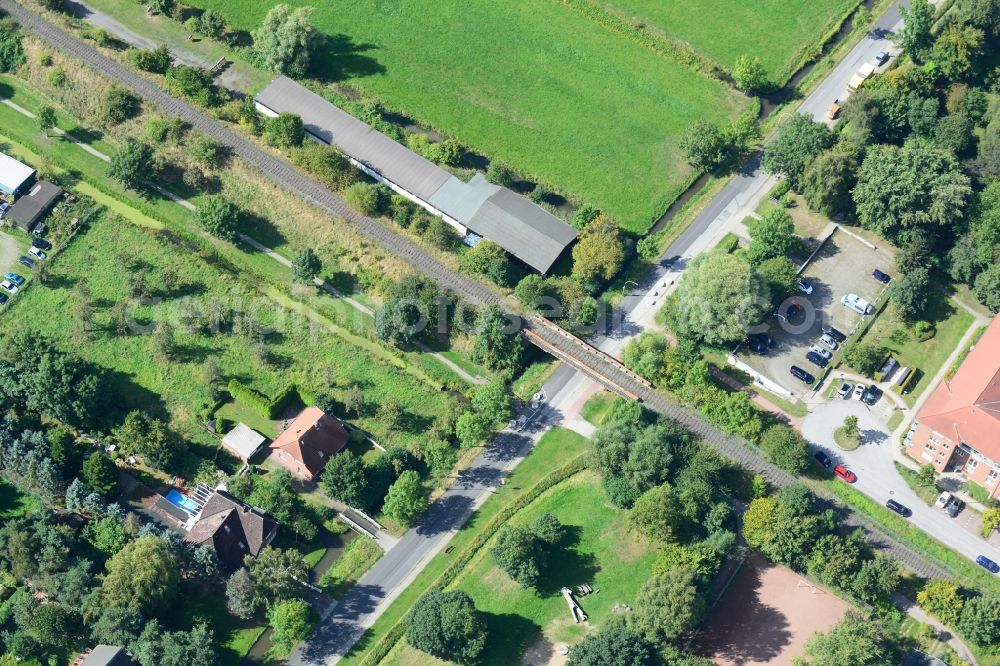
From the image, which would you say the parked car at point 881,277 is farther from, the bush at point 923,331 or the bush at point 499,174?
the bush at point 499,174

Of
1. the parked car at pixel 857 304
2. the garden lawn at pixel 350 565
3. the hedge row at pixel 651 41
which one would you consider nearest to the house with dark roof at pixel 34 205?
the garden lawn at pixel 350 565

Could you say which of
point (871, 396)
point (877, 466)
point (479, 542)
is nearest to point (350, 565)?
point (479, 542)

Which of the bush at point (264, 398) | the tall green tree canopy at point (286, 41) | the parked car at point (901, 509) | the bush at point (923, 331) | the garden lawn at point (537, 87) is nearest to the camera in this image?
the parked car at point (901, 509)

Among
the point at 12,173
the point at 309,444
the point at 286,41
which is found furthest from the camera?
the point at 286,41

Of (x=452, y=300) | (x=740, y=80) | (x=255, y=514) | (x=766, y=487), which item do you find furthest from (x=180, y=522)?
(x=740, y=80)

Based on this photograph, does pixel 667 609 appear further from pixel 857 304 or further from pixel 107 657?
pixel 107 657

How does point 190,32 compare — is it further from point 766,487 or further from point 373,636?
point 766,487
